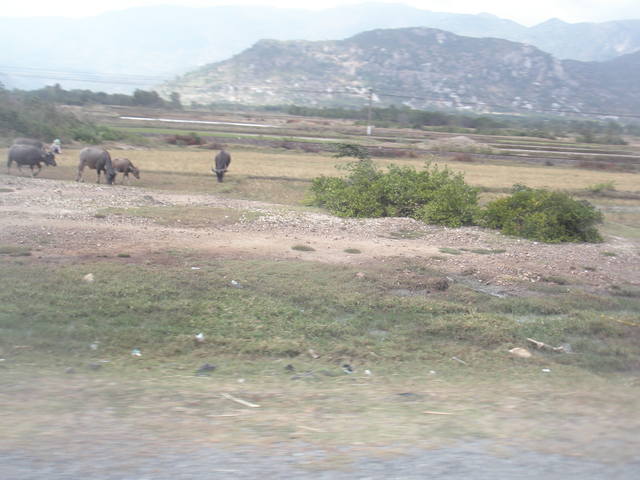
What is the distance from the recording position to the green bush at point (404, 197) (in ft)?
52.5

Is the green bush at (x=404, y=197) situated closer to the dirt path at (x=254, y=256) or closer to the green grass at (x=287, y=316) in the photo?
the dirt path at (x=254, y=256)

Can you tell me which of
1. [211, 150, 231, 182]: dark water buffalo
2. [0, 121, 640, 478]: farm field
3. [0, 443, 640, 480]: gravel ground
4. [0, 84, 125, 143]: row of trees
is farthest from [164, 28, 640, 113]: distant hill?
[0, 443, 640, 480]: gravel ground

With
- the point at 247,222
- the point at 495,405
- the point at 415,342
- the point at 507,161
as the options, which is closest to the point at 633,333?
the point at 415,342

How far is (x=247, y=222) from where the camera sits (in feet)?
47.1

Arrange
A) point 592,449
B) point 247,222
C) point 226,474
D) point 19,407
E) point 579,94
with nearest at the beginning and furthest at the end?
point 226,474 < point 592,449 < point 19,407 < point 247,222 < point 579,94

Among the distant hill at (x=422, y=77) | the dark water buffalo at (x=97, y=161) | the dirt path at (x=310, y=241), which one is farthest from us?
the distant hill at (x=422, y=77)

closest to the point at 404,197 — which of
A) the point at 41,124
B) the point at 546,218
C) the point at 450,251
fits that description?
the point at 546,218

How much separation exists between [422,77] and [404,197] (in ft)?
450

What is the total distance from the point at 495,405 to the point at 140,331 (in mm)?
4076

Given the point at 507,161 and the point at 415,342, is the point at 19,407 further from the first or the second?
the point at 507,161

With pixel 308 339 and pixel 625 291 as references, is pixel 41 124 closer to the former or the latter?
pixel 308 339

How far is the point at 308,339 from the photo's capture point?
7.50m

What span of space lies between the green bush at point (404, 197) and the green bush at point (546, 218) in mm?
999

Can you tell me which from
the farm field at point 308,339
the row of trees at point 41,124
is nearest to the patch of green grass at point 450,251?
the farm field at point 308,339
